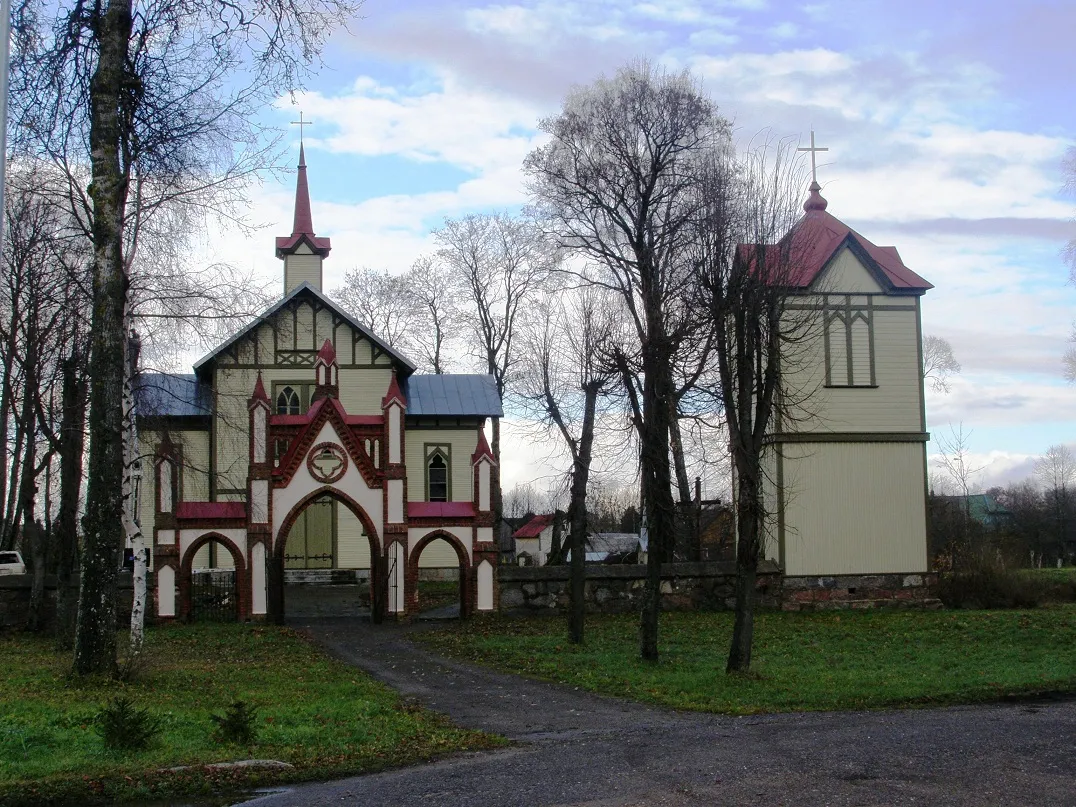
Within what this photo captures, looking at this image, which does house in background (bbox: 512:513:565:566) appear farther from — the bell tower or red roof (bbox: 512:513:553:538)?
the bell tower

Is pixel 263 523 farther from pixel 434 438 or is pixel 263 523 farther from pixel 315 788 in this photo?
pixel 315 788

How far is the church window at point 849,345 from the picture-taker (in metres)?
29.3

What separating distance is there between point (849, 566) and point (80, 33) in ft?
71.4

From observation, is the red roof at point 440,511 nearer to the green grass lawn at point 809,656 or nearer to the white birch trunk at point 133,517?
the green grass lawn at point 809,656

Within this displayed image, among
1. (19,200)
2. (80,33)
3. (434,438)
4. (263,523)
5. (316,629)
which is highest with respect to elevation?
(80,33)

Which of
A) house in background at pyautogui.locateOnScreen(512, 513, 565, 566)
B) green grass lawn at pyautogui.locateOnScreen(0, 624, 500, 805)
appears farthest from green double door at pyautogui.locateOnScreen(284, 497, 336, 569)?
house in background at pyautogui.locateOnScreen(512, 513, 565, 566)

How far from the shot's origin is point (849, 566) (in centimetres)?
2898

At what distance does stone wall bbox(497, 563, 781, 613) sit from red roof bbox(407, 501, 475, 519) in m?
1.61

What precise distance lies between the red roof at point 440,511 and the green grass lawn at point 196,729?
28.6ft

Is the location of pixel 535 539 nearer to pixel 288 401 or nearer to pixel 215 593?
pixel 288 401

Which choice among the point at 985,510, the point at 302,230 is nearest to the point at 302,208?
the point at 302,230

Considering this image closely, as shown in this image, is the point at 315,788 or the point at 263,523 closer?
the point at 315,788

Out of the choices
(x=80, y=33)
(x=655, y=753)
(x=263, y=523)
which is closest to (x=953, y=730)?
(x=655, y=753)

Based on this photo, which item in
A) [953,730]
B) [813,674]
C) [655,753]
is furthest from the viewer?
[813,674]
